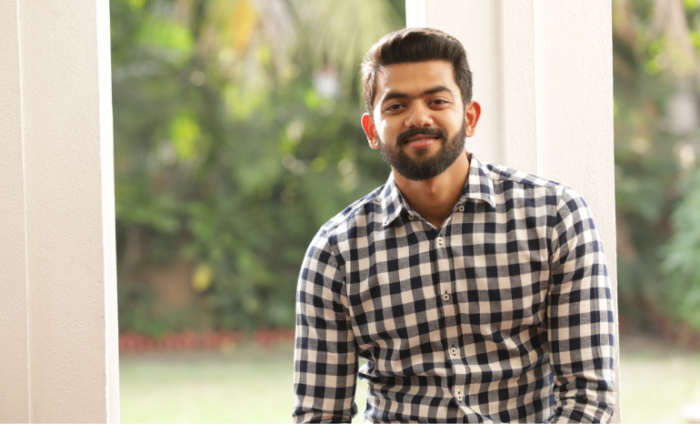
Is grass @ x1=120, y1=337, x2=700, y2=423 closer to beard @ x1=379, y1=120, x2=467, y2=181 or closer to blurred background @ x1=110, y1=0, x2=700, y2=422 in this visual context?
blurred background @ x1=110, y1=0, x2=700, y2=422

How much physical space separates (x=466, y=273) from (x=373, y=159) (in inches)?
204

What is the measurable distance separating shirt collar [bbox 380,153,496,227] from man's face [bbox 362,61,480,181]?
56 mm

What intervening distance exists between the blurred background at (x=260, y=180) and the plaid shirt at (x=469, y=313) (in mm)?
4859

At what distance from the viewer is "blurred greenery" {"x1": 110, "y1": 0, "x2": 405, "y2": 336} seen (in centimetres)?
660

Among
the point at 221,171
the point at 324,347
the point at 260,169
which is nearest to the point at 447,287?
the point at 324,347

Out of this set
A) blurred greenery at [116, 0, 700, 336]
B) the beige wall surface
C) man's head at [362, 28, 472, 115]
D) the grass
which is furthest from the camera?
blurred greenery at [116, 0, 700, 336]

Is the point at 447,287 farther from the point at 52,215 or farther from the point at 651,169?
the point at 651,169

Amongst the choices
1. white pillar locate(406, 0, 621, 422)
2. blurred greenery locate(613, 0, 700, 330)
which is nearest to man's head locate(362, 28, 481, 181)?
white pillar locate(406, 0, 621, 422)

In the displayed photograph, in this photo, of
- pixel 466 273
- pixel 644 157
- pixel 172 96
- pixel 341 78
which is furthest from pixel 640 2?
pixel 466 273

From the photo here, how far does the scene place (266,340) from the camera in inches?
267

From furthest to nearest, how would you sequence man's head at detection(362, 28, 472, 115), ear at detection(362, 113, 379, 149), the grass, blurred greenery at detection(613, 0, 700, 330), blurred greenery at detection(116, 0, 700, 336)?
blurred greenery at detection(116, 0, 700, 336), blurred greenery at detection(613, 0, 700, 330), the grass, ear at detection(362, 113, 379, 149), man's head at detection(362, 28, 472, 115)

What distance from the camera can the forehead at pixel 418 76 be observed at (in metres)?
1.49

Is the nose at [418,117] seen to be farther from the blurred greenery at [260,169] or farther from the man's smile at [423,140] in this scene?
the blurred greenery at [260,169]

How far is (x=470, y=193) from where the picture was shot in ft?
4.90
